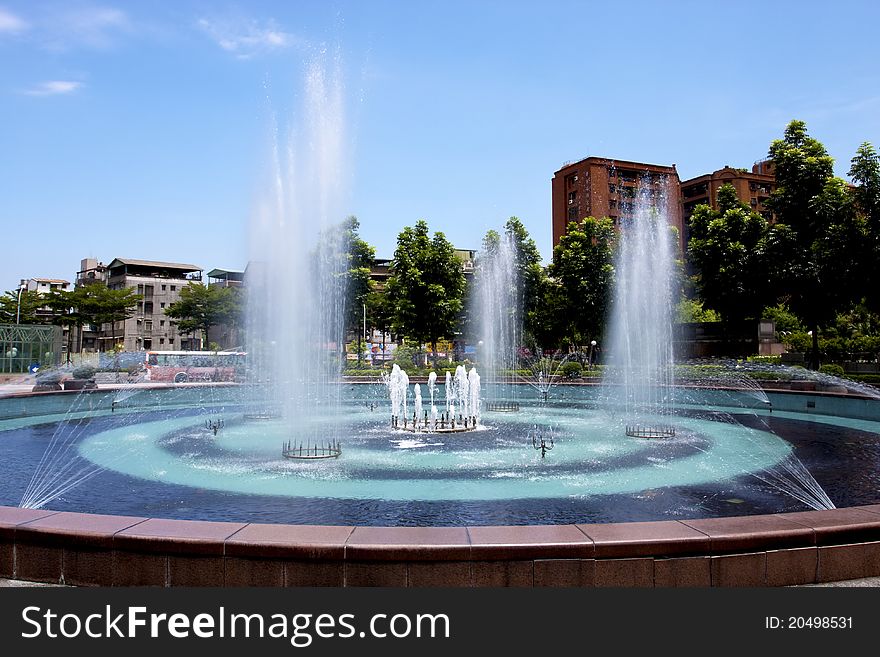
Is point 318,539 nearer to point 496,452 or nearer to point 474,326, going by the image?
point 496,452

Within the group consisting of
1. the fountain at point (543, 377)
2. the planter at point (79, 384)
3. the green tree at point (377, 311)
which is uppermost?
the green tree at point (377, 311)

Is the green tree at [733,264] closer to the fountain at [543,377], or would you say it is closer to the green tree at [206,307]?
the fountain at [543,377]

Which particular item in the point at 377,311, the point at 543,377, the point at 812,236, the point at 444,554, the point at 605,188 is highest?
the point at 605,188

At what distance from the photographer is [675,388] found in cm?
2473

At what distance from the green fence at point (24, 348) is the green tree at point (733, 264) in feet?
120

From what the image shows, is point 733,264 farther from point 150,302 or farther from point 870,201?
point 150,302

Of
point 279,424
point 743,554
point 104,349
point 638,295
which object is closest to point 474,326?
point 638,295

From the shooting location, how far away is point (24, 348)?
121 ft

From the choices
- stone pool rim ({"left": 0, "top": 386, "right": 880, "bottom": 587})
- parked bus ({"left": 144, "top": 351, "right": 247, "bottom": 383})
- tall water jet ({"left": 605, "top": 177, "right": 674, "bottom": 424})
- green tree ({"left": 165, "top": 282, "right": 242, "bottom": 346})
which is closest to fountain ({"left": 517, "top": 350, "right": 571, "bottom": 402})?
tall water jet ({"left": 605, "top": 177, "right": 674, "bottom": 424})

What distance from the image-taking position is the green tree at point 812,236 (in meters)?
24.5

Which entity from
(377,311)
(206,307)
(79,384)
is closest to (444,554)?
(79,384)

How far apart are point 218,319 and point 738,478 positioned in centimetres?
6007

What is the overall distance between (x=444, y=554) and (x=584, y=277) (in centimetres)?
3543

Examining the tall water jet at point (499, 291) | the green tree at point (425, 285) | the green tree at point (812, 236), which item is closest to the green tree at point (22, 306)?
the green tree at point (425, 285)
